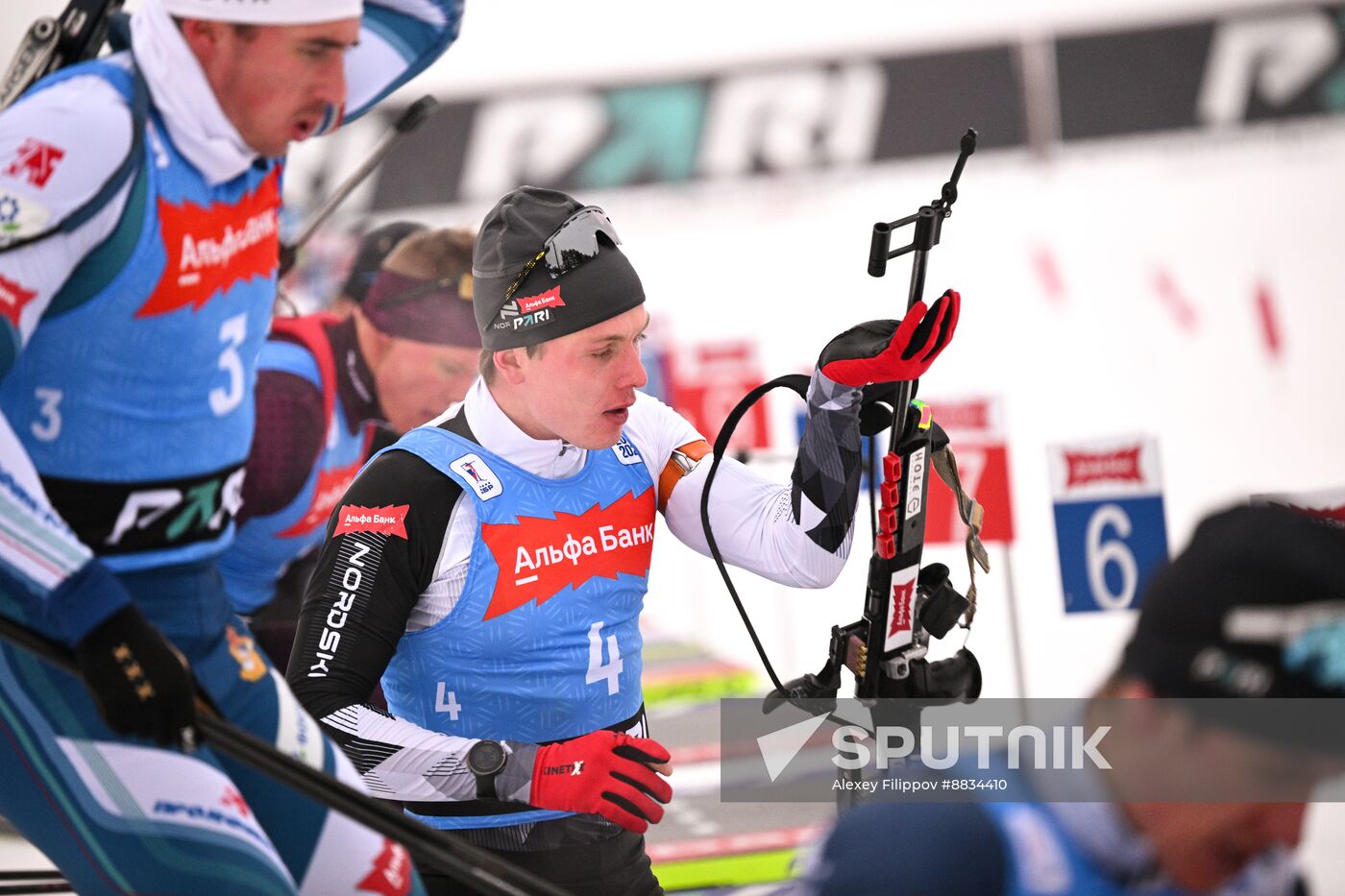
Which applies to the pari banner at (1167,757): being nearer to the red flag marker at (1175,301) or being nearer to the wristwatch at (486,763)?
the wristwatch at (486,763)

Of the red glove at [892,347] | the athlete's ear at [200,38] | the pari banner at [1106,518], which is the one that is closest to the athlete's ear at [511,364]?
the red glove at [892,347]

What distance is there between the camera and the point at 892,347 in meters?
2.07

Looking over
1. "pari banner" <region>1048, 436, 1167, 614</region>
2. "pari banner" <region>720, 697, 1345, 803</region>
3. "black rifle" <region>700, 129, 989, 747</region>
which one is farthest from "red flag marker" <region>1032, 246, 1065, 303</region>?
"pari banner" <region>720, 697, 1345, 803</region>

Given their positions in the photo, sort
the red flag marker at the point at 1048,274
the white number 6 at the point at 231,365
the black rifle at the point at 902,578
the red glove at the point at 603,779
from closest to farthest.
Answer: the white number 6 at the point at 231,365
the red glove at the point at 603,779
the black rifle at the point at 902,578
the red flag marker at the point at 1048,274

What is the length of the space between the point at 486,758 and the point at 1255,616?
49.4 inches

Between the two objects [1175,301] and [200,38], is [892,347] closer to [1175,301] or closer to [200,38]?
[200,38]

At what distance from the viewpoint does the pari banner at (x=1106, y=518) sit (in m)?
3.71

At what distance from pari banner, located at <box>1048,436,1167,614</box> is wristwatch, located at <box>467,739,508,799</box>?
2.05 metres

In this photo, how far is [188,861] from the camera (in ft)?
5.41

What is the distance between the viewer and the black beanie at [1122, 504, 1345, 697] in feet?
3.38

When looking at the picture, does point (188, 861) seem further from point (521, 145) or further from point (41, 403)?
point (521, 145)

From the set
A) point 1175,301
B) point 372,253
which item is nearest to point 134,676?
point 372,253

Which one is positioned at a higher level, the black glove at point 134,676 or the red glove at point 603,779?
the black glove at point 134,676

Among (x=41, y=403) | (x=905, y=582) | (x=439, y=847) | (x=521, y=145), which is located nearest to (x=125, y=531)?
(x=41, y=403)
